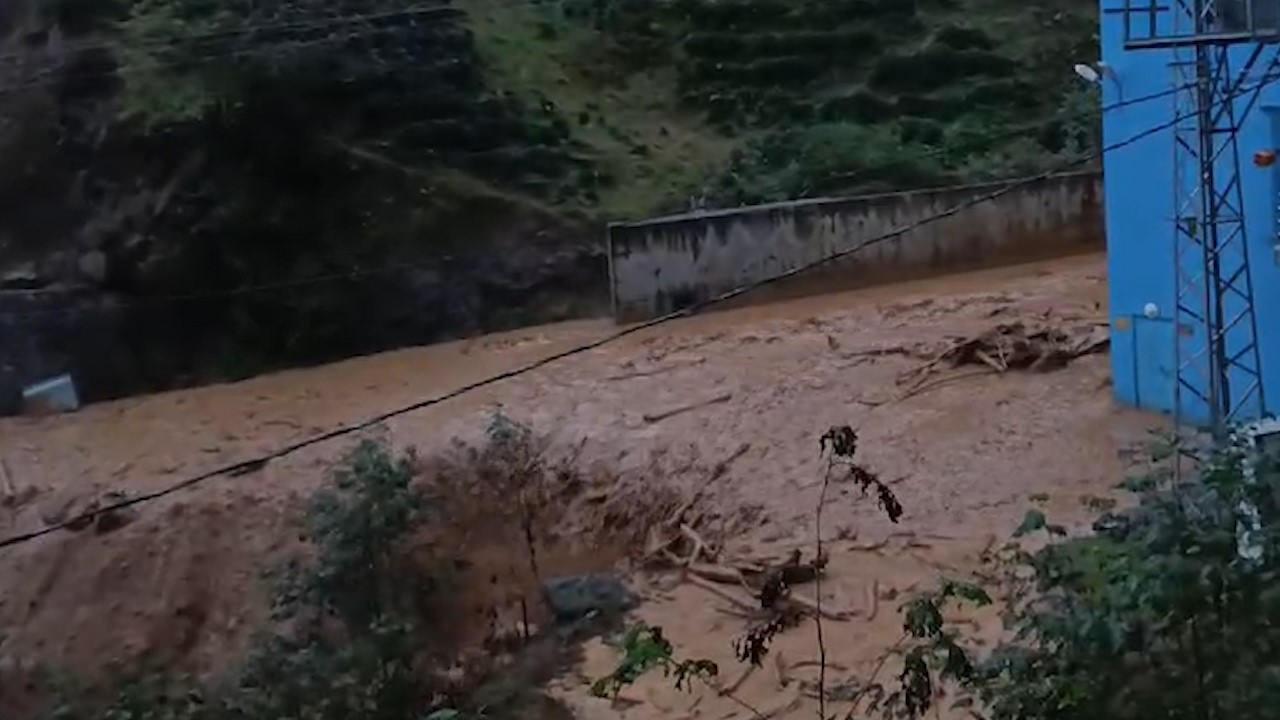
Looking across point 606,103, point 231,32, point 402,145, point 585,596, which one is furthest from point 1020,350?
point 231,32

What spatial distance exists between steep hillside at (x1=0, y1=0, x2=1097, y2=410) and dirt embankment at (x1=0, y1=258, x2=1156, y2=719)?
5.68 feet

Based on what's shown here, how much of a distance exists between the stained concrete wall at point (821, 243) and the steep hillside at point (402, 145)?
6.46 feet

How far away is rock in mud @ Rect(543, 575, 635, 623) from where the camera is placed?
34.8ft

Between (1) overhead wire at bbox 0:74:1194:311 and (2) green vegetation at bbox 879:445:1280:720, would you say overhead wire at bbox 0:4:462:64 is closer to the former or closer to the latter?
(1) overhead wire at bbox 0:74:1194:311

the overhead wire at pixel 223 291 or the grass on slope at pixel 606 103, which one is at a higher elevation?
the grass on slope at pixel 606 103

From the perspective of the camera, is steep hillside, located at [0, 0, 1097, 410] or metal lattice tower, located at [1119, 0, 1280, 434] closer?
metal lattice tower, located at [1119, 0, 1280, 434]

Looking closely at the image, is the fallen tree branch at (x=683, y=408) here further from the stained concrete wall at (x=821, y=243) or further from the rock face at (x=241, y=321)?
the rock face at (x=241, y=321)

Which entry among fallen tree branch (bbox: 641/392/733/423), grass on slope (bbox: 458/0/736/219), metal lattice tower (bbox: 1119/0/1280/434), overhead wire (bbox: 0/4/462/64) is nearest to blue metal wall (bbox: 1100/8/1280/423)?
metal lattice tower (bbox: 1119/0/1280/434)

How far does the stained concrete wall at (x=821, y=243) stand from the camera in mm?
16328

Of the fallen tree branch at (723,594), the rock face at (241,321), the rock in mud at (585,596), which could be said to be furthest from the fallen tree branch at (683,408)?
the rock face at (241,321)

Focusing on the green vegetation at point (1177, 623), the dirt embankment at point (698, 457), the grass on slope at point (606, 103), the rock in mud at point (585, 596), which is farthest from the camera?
the grass on slope at point (606, 103)

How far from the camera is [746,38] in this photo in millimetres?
22250

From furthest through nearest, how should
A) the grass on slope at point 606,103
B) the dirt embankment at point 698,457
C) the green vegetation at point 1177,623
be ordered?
the grass on slope at point 606,103 < the dirt embankment at point 698,457 < the green vegetation at point 1177,623

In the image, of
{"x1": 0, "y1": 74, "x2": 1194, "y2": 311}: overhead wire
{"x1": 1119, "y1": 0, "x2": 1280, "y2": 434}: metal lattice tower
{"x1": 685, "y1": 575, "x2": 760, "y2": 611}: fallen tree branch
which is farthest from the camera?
{"x1": 0, "y1": 74, "x2": 1194, "y2": 311}: overhead wire
